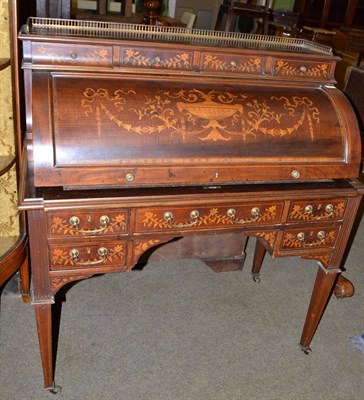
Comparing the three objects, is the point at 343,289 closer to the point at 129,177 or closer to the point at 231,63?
the point at 231,63

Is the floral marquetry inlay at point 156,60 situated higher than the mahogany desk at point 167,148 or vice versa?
the floral marquetry inlay at point 156,60

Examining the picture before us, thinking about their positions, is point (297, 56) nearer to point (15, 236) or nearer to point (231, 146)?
point (231, 146)

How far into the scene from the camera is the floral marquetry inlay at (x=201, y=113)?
154 cm

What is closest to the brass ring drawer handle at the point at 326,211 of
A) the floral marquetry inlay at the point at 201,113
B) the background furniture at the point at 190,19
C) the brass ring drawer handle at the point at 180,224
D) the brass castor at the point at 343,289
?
the floral marquetry inlay at the point at 201,113

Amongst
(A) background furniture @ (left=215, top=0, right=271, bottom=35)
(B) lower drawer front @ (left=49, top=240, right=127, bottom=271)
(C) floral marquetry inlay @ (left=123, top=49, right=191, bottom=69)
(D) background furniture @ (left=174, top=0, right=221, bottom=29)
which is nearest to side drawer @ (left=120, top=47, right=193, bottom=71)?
(C) floral marquetry inlay @ (left=123, top=49, right=191, bottom=69)

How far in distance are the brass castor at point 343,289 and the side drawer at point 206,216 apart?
104 centimetres

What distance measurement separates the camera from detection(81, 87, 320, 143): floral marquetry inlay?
60.8 inches

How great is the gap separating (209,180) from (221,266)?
118 cm

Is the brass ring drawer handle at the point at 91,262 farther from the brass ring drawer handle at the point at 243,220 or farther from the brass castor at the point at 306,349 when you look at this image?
the brass castor at the point at 306,349

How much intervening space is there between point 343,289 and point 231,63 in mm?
1480

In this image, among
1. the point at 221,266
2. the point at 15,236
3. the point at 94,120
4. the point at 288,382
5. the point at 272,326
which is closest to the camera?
the point at 94,120

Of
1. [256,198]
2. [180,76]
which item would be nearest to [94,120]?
[180,76]

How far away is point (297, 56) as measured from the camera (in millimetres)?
1799

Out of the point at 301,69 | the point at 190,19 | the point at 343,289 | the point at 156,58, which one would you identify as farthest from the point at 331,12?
the point at 156,58
